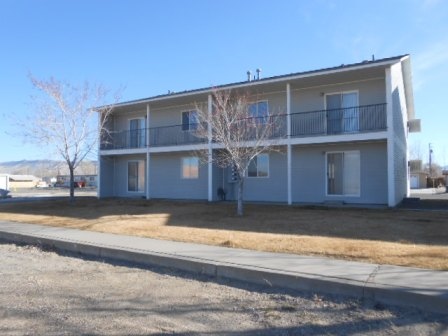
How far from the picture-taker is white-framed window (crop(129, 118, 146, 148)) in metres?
26.8

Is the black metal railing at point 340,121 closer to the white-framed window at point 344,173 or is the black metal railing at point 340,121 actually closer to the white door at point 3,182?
the white-framed window at point 344,173

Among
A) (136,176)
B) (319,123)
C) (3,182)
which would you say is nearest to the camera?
(319,123)

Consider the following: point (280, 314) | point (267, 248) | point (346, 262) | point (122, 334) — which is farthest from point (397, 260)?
point (122, 334)

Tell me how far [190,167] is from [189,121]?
2456 mm

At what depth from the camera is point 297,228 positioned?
41.7ft

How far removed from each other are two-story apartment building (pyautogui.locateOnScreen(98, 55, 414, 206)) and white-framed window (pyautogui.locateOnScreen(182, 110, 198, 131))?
53 millimetres

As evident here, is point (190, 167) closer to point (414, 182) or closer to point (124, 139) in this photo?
point (124, 139)

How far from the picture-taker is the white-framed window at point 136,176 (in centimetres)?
2758

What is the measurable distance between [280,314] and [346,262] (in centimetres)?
270

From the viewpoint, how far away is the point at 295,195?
21.0 meters

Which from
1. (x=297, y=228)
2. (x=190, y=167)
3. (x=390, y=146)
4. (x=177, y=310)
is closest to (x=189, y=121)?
(x=190, y=167)

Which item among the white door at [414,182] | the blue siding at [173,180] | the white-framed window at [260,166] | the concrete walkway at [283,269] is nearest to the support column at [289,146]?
the white-framed window at [260,166]

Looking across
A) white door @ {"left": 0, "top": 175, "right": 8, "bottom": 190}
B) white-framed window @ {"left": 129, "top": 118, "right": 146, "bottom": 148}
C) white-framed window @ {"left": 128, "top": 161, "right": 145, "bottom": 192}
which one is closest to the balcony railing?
white-framed window @ {"left": 129, "top": 118, "right": 146, "bottom": 148}

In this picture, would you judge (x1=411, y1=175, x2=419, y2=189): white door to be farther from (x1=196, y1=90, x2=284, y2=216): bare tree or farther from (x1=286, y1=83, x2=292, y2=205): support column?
(x1=286, y1=83, x2=292, y2=205): support column
